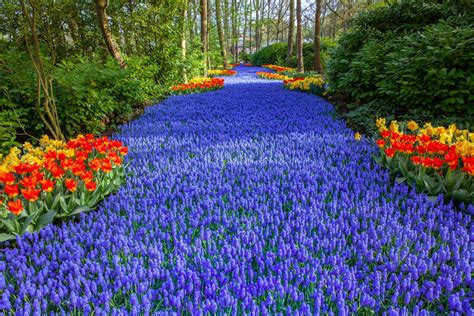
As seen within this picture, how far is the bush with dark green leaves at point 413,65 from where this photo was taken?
Result: 441cm

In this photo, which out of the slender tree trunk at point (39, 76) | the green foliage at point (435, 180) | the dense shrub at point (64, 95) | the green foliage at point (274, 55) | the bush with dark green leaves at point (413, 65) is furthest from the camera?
the green foliage at point (274, 55)

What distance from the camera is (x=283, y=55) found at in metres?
27.3

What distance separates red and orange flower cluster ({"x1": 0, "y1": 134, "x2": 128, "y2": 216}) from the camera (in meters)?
2.41

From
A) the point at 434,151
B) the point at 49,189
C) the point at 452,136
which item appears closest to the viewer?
the point at 49,189

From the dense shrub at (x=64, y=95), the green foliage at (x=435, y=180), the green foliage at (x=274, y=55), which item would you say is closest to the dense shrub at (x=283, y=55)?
the green foliage at (x=274, y=55)

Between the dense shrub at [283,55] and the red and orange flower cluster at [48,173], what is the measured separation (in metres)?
16.0

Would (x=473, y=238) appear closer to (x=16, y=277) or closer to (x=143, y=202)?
(x=143, y=202)

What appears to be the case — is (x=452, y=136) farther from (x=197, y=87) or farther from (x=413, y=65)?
(x=197, y=87)

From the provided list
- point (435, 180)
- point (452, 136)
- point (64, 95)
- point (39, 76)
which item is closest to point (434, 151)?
point (435, 180)

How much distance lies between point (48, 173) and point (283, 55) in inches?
1031

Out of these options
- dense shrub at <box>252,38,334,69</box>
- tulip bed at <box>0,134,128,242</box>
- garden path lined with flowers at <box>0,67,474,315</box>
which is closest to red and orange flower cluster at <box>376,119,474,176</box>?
garden path lined with flowers at <box>0,67,474,315</box>

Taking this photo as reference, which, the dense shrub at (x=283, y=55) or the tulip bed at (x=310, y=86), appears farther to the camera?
the dense shrub at (x=283, y=55)

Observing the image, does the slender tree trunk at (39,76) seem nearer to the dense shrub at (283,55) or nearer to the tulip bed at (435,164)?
the tulip bed at (435,164)

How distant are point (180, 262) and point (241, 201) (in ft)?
2.99
